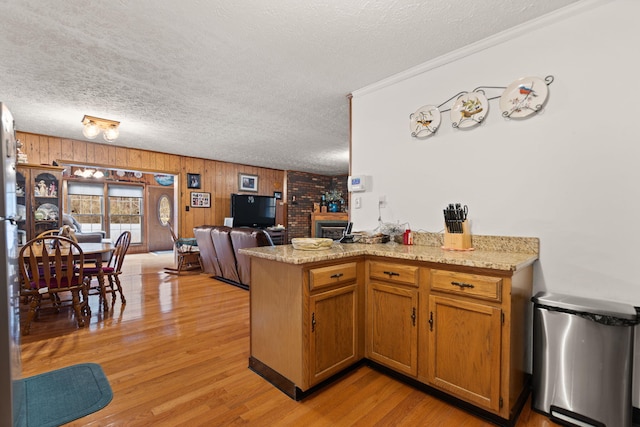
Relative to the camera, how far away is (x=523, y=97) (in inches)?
77.9

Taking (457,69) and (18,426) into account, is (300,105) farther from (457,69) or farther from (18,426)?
(18,426)

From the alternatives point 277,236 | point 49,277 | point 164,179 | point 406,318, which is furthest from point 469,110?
point 164,179

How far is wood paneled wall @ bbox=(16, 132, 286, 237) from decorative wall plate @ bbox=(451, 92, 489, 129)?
5.97 meters

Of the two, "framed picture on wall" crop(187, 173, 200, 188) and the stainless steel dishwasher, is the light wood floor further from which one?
"framed picture on wall" crop(187, 173, 200, 188)

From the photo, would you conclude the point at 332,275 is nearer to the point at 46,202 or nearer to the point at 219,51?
the point at 219,51

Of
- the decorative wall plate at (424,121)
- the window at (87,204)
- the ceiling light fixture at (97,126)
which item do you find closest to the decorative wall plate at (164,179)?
the window at (87,204)

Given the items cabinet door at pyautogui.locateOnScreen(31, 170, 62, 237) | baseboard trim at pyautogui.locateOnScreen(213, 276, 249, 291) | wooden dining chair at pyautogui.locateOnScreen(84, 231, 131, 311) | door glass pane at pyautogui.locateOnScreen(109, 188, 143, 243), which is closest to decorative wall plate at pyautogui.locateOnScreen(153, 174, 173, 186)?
door glass pane at pyautogui.locateOnScreen(109, 188, 143, 243)

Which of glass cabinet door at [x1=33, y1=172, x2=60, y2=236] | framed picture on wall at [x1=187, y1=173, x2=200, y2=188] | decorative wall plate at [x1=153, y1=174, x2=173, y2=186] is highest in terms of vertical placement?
decorative wall plate at [x1=153, y1=174, x2=173, y2=186]

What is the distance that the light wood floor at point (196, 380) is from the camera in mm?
1638

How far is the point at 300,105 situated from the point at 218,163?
14.5 feet

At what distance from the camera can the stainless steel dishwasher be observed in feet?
4.76

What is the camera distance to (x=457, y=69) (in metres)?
2.31

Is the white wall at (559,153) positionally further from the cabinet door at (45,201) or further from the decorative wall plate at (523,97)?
the cabinet door at (45,201)

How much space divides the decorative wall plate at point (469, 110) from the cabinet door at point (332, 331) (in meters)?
1.47
